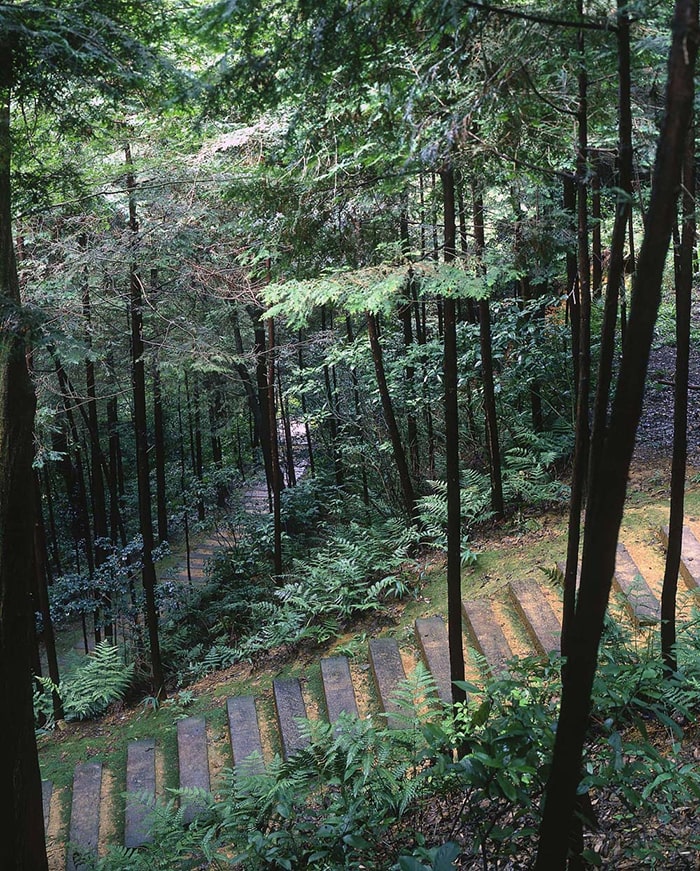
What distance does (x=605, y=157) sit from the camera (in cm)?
405

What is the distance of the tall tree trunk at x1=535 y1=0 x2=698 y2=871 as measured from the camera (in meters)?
1.71

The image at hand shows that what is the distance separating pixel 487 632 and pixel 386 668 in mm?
1062

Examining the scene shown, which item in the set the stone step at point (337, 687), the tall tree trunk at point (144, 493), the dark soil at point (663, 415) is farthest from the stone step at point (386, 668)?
the dark soil at point (663, 415)

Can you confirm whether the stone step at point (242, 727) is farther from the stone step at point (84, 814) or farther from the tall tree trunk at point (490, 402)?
the tall tree trunk at point (490, 402)

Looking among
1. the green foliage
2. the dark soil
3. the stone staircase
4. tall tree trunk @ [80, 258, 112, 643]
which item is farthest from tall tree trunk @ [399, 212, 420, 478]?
the green foliage

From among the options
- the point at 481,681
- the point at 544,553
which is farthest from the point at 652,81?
the point at 544,553

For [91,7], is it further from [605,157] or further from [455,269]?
[605,157]

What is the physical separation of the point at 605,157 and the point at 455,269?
124cm

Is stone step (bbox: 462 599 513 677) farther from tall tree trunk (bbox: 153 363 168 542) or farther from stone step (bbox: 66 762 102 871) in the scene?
tall tree trunk (bbox: 153 363 168 542)

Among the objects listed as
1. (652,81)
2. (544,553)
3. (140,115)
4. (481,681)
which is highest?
(140,115)

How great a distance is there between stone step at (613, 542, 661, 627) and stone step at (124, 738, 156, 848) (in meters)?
4.25

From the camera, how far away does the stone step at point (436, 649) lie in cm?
569

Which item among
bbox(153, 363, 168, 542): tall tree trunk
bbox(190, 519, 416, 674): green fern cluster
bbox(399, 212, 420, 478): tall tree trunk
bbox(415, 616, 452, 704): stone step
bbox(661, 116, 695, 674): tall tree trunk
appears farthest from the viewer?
bbox(153, 363, 168, 542): tall tree trunk

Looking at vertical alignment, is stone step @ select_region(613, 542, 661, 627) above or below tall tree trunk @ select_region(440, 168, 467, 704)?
below
